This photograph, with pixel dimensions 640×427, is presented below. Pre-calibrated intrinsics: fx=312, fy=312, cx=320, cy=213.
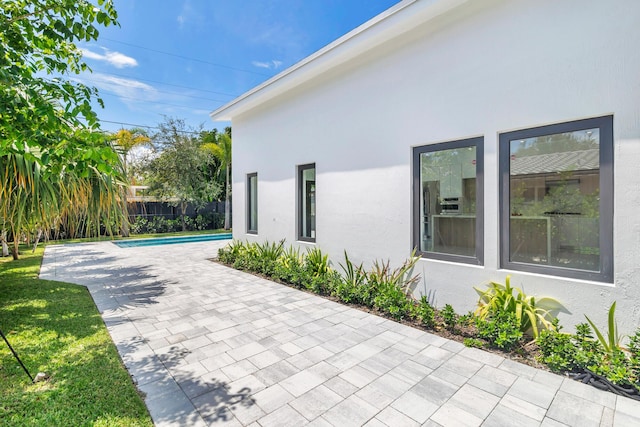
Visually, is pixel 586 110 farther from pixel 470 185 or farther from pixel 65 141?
pixel 65 141

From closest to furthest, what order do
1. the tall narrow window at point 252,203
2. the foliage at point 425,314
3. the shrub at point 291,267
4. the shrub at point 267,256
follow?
the foliage at point 425,314 → the shrub at point 291,267 → the shrub at point 267,256 → the tall narrow window at point 252,203

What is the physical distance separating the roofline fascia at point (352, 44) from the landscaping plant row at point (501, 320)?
4043 millimetres

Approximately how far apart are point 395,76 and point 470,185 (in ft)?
8.17

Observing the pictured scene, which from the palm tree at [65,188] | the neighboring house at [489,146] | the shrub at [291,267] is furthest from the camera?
the shrub at [291,267]

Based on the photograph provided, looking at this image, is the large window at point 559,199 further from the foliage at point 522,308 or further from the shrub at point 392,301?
the shrub at point 392,301

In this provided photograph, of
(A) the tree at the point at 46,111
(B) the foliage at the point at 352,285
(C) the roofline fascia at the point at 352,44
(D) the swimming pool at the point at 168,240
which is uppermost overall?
(C) the roofline fascia at the point at 352,44

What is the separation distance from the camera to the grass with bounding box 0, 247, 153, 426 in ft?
8.72

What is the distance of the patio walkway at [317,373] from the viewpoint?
8.84 feet

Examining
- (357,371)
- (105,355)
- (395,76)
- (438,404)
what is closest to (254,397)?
(357,371)

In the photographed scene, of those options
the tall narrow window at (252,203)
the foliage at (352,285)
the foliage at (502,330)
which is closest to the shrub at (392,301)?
the foliage at (352,285)

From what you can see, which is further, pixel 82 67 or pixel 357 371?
pixel 82 67

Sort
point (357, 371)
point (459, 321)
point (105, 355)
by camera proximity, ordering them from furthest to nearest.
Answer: point (459, 321) < point (105, 355) < point (357, 371)

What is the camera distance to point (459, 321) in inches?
170

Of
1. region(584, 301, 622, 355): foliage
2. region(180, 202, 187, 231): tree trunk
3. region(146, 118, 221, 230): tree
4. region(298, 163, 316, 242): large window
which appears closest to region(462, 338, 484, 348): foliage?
region(584, 301, 622, 355): foliage
